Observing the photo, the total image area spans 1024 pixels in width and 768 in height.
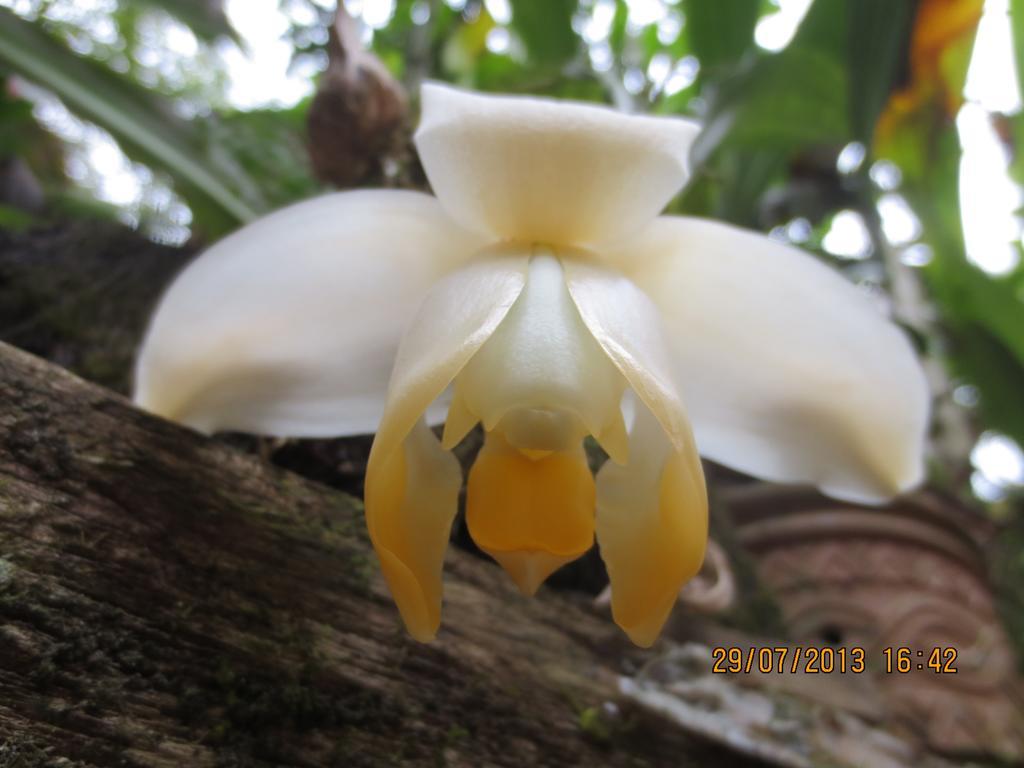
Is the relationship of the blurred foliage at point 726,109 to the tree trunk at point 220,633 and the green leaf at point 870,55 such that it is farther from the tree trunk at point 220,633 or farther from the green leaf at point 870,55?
the tree trunk at point 220,633

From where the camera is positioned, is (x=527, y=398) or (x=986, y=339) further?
(x=986, y=339)

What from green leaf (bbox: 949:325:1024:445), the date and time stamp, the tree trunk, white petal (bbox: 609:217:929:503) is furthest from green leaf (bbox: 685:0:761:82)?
the tree trunk

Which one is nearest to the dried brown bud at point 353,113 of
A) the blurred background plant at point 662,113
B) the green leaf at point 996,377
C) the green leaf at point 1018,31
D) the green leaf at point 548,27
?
the blurred background plant at point 662,113

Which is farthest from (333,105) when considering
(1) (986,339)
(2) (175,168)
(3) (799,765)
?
(1) (986,339)

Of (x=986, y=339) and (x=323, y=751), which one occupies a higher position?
(x=986, y=339)

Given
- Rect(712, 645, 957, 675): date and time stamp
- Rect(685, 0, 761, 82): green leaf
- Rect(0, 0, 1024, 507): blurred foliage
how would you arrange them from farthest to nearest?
Rect(685, 0, 761, 82): green leaf
Rect(0, 0, 1024, 507): blurred foliage
Rect(712, 645, 957, 675): date and time stamp

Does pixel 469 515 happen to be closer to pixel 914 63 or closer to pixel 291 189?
pixel 291 189

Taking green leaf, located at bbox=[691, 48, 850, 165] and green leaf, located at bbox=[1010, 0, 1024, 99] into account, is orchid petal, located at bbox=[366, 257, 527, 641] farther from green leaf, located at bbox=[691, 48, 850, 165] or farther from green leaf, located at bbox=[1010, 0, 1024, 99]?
green leaf, located at bbox=[1010, 0, 1024, 99]
